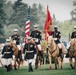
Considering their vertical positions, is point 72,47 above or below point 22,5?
below

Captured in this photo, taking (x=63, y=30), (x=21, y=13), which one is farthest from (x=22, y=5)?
(x=63, y=30)

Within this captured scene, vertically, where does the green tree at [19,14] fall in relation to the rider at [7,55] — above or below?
above

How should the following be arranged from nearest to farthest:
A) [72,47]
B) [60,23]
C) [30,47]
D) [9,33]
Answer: [30,47], [72,47], [9,33], [60,23]

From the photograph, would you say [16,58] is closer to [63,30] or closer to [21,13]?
[21,13]

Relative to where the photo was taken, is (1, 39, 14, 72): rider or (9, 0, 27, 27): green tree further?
(9, 0, 27, 27): green tree

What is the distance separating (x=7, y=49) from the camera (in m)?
20.0

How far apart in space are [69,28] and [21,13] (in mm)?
39098

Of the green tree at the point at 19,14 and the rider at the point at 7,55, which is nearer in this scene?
the rider at the point at 7,55

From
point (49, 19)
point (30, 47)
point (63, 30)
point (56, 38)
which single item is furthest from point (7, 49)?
point (63, 30)

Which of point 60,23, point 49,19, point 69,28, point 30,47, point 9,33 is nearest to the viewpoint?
point 30,47

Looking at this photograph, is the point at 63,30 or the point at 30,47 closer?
the point at 30,47

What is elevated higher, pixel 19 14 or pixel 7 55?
pixel 19 14

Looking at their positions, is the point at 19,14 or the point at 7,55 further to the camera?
the point at 19,14

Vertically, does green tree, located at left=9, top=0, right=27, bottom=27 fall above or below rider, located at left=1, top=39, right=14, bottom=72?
above
